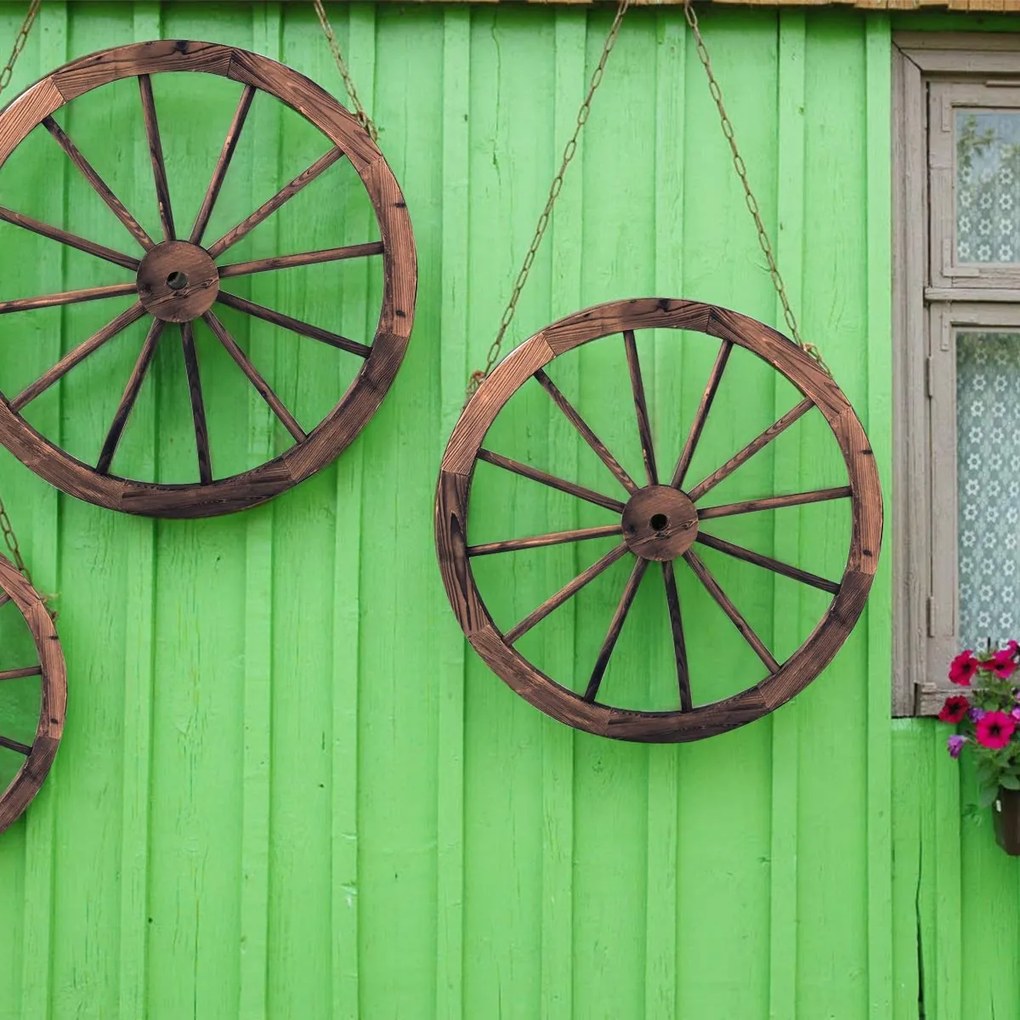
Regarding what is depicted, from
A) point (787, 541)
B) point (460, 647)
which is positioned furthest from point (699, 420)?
point (460, 647)

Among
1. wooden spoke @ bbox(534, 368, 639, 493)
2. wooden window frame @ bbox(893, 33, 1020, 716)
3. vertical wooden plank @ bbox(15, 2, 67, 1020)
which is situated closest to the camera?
wooden spoke @ bbox(534, 368, 639, 493)

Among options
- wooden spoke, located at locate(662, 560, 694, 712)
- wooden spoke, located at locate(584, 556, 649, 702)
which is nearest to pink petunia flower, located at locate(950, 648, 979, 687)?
wooden spoke, located at locate(662, 560, 694, 712)

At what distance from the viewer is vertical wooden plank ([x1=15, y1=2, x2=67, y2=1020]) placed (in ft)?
7.11

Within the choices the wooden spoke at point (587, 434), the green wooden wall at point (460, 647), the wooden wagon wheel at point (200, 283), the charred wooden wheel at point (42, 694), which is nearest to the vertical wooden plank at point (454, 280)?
the green wooden wall at point (460, 647)

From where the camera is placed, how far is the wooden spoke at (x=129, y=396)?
2.09 metres

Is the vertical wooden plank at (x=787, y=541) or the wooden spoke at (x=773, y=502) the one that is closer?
the wooden spoke at (x=773, y=502)

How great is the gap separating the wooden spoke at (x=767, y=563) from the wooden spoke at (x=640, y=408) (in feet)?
0.52

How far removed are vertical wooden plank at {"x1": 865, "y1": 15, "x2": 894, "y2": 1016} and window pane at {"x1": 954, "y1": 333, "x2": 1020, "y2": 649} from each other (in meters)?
0.20

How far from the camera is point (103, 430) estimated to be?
2229 millimetres

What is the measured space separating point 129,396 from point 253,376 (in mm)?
245

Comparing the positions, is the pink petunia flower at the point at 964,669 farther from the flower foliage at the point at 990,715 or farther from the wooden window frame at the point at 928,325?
the wooden window frame at the point at 928,325

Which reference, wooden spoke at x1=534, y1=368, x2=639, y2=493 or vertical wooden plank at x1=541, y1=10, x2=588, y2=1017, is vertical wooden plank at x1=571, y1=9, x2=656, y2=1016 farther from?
wooden spoke at x1=534, y1=368, x2=639, y2=493

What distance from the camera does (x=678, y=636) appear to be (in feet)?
6.84

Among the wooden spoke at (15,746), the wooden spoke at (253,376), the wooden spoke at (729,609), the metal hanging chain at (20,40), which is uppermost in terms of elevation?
the metal hanging chain at (20,40)
